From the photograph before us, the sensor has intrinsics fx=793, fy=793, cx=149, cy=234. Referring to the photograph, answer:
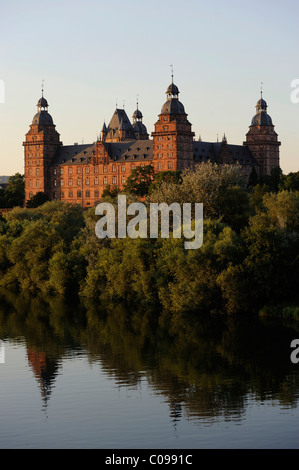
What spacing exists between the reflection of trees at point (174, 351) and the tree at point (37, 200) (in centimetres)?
8957

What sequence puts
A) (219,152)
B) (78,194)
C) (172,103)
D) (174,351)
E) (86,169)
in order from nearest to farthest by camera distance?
(174,351) → (172,103) → (219,152) → (86,169) → (78,194)

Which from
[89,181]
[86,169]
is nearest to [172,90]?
[86,169]

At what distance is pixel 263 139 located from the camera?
163000 millimetres

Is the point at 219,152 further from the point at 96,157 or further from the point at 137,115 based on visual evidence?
the point at 137,115

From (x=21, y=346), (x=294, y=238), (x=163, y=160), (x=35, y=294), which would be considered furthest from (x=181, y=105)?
(x=21, y=346)

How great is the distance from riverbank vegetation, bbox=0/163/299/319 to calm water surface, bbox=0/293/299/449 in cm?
254

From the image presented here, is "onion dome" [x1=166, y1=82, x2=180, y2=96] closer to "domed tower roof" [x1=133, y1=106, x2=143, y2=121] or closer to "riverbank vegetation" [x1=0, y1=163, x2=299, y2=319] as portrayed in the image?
"domed tower roof" [x1=133, y1=106, x2=143, y2=121]

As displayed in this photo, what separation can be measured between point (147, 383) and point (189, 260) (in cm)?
1725

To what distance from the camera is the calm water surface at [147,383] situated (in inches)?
1103

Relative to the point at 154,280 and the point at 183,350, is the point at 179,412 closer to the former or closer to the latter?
the point at 183,350

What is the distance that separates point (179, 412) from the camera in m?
30.7

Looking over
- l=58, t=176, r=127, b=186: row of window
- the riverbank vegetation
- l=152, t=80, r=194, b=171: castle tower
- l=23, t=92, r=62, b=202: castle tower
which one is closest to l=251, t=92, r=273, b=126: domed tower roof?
l=152, t=80, r=194, b=171: castle tower

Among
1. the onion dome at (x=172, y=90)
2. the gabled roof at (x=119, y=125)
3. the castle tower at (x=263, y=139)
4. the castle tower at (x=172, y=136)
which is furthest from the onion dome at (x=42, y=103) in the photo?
the castle tower at (x=263, y=139)

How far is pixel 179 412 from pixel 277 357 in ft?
33.7
